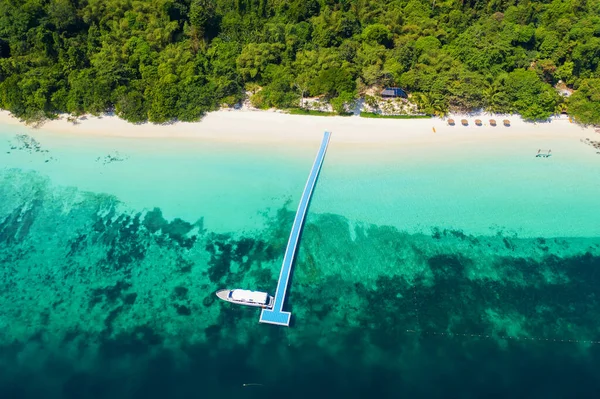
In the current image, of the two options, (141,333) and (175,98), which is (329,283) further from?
(175,98)

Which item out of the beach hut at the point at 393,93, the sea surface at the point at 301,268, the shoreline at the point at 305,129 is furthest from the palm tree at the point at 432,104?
the sea surface at the point at 301,268

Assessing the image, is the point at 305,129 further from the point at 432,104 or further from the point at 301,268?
the point at 301,268

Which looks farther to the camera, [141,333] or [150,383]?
[141,333]

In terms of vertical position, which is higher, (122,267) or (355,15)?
(355,15)

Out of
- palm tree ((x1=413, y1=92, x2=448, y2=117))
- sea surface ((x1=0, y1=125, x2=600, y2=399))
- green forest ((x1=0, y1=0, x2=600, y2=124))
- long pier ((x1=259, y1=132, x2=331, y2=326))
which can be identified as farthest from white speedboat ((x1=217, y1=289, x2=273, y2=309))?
palm tree ((x1=413, y1=92, x2=448, y2=117))

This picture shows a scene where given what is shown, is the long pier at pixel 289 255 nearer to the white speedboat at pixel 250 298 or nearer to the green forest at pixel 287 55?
the white speedboat at pixel 250 298

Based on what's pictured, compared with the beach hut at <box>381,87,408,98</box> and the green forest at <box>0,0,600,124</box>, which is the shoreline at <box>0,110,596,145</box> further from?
the beach hut at <box>381,87,408,98</box>

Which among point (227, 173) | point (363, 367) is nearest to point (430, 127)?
point (227, 173)
